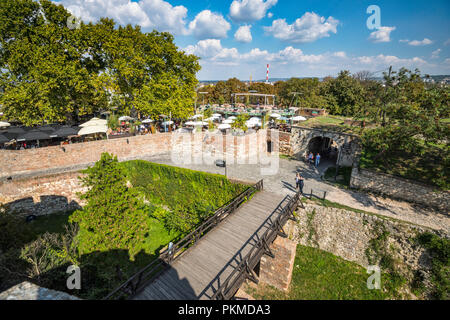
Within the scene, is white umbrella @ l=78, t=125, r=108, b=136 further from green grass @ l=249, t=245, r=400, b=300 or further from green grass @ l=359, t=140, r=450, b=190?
green grass @ l=359, t=140, r=450, b=190

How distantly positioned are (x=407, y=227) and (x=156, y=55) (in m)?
25.2

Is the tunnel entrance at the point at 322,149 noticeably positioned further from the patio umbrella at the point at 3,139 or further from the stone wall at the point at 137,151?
the patio umbrella at the point at 3,139

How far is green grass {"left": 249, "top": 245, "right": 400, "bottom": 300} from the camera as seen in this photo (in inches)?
382

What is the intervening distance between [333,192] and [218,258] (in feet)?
28.5

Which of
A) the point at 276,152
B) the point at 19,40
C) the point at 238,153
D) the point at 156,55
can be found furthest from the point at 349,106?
the point at 19,40

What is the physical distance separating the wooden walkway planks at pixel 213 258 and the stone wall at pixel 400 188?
5909 mm

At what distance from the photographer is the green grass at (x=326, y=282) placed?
9.71 m

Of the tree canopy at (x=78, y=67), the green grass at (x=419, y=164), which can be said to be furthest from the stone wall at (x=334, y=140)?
the tree canopy at (x=78, y=67)

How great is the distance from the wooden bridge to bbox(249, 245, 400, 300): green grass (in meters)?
2.84

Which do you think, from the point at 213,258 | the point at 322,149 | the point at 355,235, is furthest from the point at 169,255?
the point at 322,149

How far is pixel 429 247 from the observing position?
9.05 meters

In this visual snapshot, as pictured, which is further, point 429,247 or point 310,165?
point 310,165

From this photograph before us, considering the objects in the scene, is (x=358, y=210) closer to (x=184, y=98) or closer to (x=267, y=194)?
(x=267, y=194)

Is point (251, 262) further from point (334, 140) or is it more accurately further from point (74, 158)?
point (74, 158)
